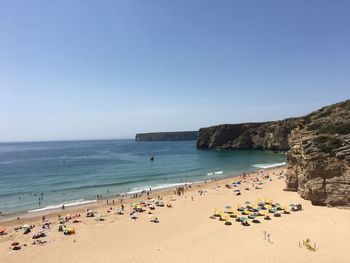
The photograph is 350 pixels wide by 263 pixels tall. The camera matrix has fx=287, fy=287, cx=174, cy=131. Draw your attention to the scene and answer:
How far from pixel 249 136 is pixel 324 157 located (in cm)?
8496

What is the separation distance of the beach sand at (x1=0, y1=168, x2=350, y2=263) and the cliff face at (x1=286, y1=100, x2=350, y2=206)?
54.4 inches

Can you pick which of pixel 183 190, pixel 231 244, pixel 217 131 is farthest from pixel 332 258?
pixel 217 131

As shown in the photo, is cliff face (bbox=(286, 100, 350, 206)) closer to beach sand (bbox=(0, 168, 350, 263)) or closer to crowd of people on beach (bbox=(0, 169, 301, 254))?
beach sand (bbox=(0, 168, 350, 263))

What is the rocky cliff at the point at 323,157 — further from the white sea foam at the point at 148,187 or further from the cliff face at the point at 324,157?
the white sea foam at the point at 148,187

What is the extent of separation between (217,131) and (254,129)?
55.5 feet

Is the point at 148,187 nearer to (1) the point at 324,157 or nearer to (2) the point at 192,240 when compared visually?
(2) the point at 192,240

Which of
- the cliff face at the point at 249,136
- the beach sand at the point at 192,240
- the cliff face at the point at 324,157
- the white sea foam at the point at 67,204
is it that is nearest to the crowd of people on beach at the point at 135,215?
the beach sand at the point at 192,240

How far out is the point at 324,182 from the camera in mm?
26078

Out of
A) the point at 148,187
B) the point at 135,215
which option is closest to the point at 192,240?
the point at 135,215

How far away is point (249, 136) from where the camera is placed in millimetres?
110125

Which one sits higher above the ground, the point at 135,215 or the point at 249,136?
the point at 249,136

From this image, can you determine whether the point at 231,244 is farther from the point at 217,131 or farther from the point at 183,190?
the point at 217,131

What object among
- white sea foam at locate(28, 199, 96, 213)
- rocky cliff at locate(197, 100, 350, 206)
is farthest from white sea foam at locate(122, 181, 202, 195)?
rocky cliff at locate(197, 100, 350, 206)

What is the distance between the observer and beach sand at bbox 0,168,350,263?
1797cm
